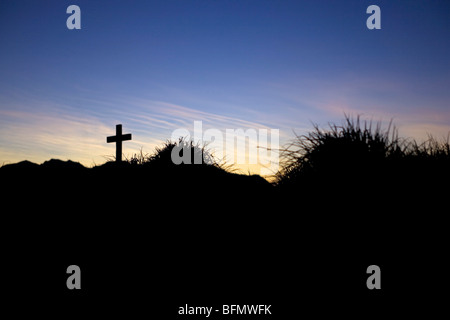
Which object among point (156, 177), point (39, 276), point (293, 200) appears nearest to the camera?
point (39, 276)

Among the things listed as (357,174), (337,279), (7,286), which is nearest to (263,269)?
(337,279)

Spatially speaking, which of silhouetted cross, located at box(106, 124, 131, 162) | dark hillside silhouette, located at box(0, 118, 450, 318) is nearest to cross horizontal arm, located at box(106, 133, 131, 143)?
silhouetted cross, located at box(106, 124, 131, 162)

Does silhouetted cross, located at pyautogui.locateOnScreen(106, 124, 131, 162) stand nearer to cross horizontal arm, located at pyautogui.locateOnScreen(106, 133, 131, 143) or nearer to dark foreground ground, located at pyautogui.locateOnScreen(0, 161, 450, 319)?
cross horizontal arm, located at pyautogui.locateOnScreen(106, 133, 131, 143)

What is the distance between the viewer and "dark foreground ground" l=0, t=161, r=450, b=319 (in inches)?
146

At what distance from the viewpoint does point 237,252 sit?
499 cm

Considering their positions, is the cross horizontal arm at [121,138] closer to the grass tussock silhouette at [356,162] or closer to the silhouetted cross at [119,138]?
the silhouetted cross at [119,138]

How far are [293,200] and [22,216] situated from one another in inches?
205

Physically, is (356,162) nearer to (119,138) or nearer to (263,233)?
(263,233)

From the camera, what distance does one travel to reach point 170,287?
4.16m

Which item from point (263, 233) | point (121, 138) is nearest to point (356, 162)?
point (263, 233)

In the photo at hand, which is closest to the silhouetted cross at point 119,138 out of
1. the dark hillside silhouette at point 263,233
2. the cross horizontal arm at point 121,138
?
the cross horizontal arm at point 121,138

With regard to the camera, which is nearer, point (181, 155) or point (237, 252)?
point (237, 252)
